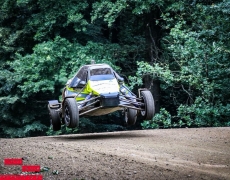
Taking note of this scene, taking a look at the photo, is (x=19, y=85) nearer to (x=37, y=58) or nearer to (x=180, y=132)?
(x=37, y=58)

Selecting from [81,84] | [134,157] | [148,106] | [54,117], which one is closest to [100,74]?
[81,84]

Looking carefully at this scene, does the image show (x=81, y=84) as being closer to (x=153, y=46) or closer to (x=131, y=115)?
(x=131, y=115)

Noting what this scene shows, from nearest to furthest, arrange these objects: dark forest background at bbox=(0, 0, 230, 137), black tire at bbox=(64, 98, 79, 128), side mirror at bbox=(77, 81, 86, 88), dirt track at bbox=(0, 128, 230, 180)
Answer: dirt track at bbox=(0, 128, 230, 180) → black tire at bbox=(64, 98, 79, 128) → side mirror at bbox=(77, 81, 86, 88) → dark forest background at bbox=(0, 0, 230, 137)

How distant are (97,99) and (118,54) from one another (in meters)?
13.7

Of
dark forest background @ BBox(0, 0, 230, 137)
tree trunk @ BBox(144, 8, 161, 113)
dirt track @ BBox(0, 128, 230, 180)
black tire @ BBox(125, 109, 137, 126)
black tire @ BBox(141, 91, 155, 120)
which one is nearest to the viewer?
dirt track @ BBox(0, 128, 230, 180)

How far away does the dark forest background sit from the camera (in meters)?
25.1

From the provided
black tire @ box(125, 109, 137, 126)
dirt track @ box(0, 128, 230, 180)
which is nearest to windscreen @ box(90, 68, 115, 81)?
black tire @ box(125, 109, 137, 126)

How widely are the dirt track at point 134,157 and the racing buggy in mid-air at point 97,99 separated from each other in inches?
40.3

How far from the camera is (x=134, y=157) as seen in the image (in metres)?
12.3

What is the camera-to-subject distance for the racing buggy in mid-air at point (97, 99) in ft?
53.5

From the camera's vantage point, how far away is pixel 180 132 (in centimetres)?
1792

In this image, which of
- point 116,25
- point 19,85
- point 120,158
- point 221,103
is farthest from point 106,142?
point 116,25

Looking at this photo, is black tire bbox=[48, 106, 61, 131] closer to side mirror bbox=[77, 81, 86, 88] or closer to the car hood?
side mirror bbox=[77, 81, 86, 88]

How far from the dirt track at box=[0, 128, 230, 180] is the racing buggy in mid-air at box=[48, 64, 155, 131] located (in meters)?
1.02
